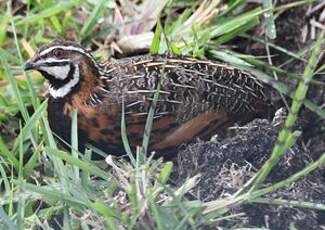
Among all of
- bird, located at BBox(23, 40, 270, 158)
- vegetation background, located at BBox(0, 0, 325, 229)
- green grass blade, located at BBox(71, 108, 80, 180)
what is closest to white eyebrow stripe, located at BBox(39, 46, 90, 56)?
bird, located at BBox(23, 40, 270, 158)

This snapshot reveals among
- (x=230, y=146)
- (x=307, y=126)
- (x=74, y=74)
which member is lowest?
(x=307, y=126)

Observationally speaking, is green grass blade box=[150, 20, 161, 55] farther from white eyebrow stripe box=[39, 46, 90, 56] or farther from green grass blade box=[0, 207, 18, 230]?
green grass blade box=[0, 207, 18, 230]

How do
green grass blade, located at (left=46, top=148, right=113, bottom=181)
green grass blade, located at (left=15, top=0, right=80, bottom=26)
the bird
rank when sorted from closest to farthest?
green grass blade, located at (left=46, top=148, right=113, bottom=181) < the bird < green grass blade, located at (left=15, top=0, right=80, bottom=26)

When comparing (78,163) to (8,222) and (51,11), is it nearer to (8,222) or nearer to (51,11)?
(8,222)

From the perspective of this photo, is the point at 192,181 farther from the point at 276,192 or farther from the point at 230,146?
the point at 230,146

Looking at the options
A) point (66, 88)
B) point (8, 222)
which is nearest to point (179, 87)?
point (66, 88)

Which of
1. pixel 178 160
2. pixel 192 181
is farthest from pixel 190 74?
pixel 192 181

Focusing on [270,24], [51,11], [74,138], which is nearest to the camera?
[74,138]
